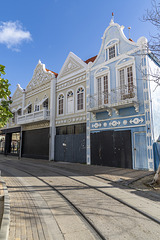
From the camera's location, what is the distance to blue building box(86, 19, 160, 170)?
11.5 m

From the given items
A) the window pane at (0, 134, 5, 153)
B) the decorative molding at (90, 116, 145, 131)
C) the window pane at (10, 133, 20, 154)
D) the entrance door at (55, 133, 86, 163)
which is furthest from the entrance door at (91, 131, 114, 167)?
the window pane at (0, 134, 5, 153)

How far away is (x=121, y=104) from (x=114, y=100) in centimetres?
129

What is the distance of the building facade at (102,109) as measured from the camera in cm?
1173

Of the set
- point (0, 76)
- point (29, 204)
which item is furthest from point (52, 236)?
point (0, 76)

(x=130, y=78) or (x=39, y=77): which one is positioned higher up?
(x=39, y=77)

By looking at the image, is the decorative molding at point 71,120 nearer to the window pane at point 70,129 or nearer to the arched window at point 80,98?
the window pane at point 70,129

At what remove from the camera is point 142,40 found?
12.4 m

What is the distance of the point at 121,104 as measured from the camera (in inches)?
479

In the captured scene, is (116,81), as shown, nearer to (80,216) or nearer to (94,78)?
(94,78)

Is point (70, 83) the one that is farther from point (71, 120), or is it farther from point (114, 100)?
point (114, 100)

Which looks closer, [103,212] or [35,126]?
[103,212]

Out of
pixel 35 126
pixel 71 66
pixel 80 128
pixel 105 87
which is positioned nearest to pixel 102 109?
pixel 105 87

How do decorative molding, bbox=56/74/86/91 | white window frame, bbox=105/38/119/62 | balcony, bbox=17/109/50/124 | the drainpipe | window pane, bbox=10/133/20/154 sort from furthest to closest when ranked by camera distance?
1. window pane, bbox=10/133/20/154
2. balcony, bbox=17/109/50/124
3. the drainpipe
4. decorative molding, bbox=56/74/86/91
5. white window frame, bbox=105/38/119/62

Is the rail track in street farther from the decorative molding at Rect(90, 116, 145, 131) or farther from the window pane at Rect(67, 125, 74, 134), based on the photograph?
the window pane at Rect(67, 125, 74, 134)
